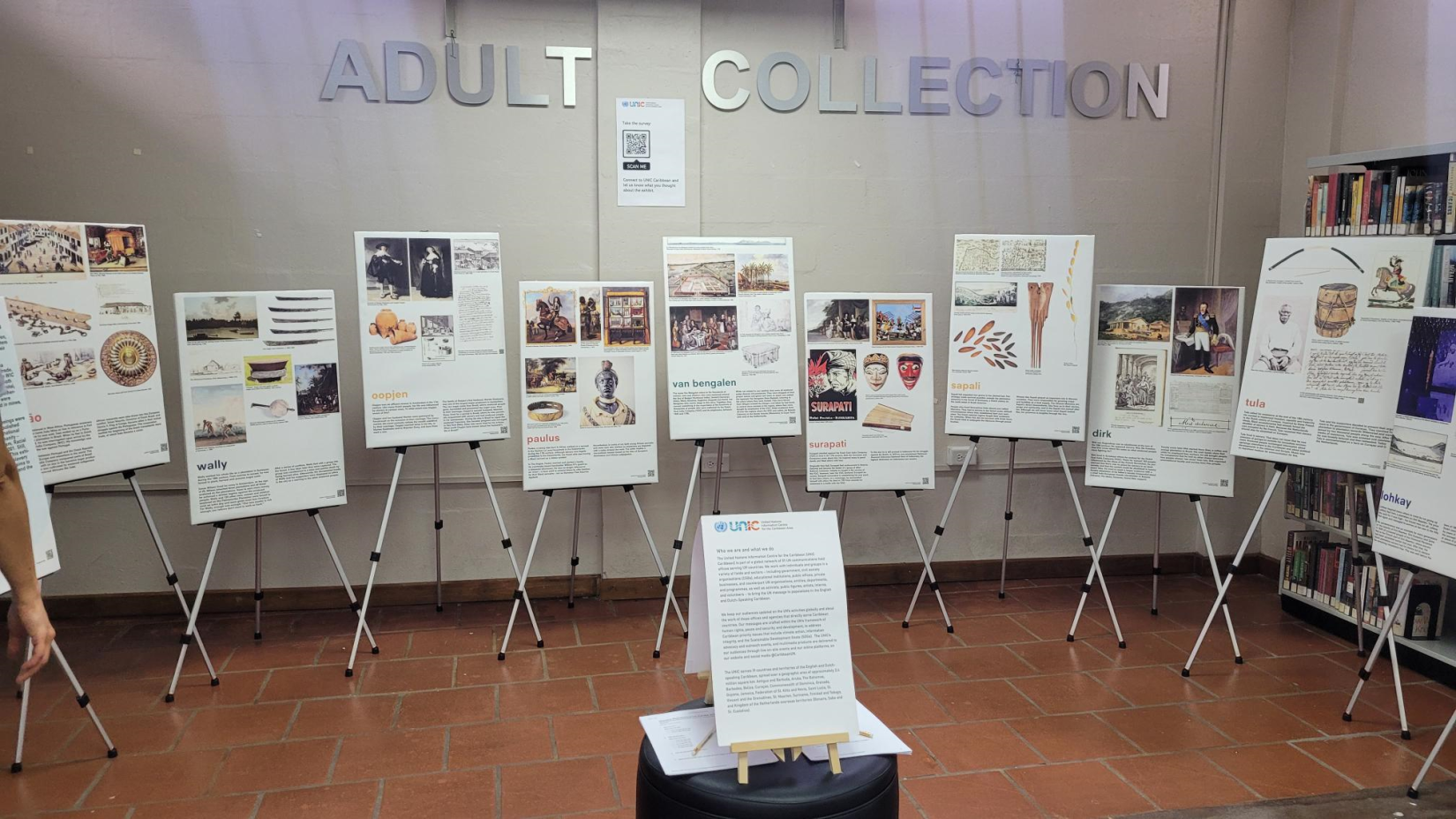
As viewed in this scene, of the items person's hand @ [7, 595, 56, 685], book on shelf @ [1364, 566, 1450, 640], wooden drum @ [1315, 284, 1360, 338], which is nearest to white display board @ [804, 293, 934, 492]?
wooden drum @ [1315, 284, 1360, 338]

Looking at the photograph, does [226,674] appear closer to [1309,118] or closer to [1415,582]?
[1415,582]

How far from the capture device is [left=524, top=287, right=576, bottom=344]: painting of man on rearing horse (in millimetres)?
4312

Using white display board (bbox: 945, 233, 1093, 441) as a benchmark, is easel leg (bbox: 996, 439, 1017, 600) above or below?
below

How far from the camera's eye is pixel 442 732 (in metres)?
3.50

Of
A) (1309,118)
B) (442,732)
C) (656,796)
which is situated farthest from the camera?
(1309,118)

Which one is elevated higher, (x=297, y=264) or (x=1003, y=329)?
(x=297, y=264)

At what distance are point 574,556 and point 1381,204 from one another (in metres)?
3.81

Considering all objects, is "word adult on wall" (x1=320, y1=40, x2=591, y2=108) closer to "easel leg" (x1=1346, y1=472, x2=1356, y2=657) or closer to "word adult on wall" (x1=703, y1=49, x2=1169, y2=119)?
"word adult on wall" (x1=703, y1=49, x2=1169, y2=119)

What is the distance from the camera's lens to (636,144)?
15.4ft

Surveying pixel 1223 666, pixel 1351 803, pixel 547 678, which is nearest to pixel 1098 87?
pixel 1223 666

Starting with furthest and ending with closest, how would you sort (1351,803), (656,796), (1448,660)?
(1448,660)
(1351,803)
(656,796)

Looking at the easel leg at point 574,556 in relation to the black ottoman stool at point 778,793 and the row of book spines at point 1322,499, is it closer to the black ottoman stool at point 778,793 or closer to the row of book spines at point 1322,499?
the black ottoman stool at point 778,793

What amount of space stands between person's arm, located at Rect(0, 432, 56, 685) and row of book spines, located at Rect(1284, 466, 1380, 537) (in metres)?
4.43

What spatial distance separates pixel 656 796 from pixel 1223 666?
3025 millimetres
